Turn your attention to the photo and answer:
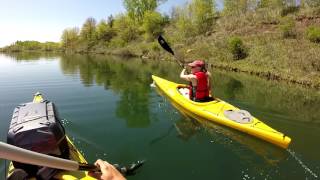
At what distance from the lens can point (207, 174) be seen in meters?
5.64

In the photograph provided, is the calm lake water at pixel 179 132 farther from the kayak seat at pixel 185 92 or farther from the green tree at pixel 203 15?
the green tree at pixel 203 15

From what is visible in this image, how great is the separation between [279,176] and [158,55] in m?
29.2

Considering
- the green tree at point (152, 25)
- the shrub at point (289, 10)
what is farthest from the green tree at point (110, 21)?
the shrub at point (289, 10)

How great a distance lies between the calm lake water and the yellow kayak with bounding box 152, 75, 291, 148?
7.0 inches

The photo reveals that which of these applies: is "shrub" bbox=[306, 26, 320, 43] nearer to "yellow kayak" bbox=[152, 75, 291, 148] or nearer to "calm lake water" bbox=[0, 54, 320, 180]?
"calm lake water" bbox=[0, 54, 320, 180]

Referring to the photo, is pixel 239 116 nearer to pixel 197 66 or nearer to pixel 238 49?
pixel 197 66

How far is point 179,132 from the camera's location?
8172 millimetres

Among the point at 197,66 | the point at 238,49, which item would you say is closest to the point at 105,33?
the point at 238,49

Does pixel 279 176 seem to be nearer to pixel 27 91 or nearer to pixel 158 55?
pixel 27 91

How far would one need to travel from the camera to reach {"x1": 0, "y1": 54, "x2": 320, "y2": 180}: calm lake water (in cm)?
595

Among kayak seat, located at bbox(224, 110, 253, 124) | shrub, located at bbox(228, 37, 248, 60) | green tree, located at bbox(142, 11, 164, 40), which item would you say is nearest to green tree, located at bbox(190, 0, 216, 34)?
green tree, located at bbox(142, 11, 164, 40)

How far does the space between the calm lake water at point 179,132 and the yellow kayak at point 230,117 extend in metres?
0.18

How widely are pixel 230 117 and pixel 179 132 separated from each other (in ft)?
4.56

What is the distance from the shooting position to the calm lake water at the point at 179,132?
5.95 metres
